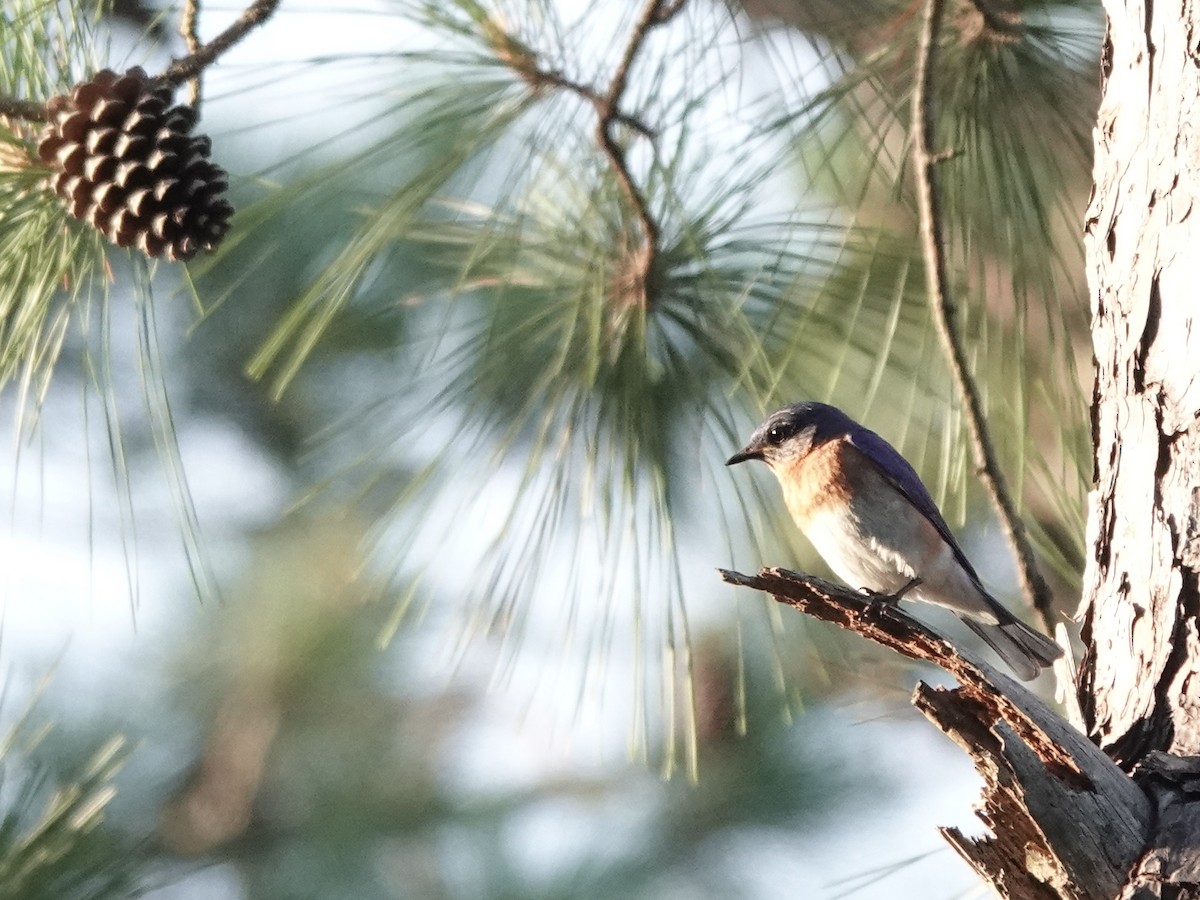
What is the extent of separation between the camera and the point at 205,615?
15.5ft

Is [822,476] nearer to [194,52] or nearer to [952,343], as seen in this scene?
[952,343]

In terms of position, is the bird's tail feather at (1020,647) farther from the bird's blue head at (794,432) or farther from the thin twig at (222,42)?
the thin twig at (222,42)

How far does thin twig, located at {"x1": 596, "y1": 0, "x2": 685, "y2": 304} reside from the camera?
233 cm

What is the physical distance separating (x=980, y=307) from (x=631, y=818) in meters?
2.45

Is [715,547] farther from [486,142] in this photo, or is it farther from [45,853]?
[45,853]

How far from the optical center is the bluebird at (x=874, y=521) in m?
2.82

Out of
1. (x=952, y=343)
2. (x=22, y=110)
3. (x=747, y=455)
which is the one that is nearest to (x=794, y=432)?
(x=747, y=455)

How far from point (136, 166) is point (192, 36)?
→ 213 millimetres

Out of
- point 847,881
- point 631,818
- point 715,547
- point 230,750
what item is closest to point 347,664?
point 230,750

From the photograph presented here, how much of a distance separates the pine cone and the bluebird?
1.14 m

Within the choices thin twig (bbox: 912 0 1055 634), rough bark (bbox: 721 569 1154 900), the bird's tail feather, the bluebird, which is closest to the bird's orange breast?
the bluebird

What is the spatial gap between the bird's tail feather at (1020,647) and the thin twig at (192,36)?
1715 millimetres

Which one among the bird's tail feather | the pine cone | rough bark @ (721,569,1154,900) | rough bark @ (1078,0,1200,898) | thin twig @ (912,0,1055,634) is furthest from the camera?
the bird's tail feather

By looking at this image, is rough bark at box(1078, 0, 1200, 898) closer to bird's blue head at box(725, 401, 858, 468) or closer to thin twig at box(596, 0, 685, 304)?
thin twig at box(596, 0, 685, 304)
